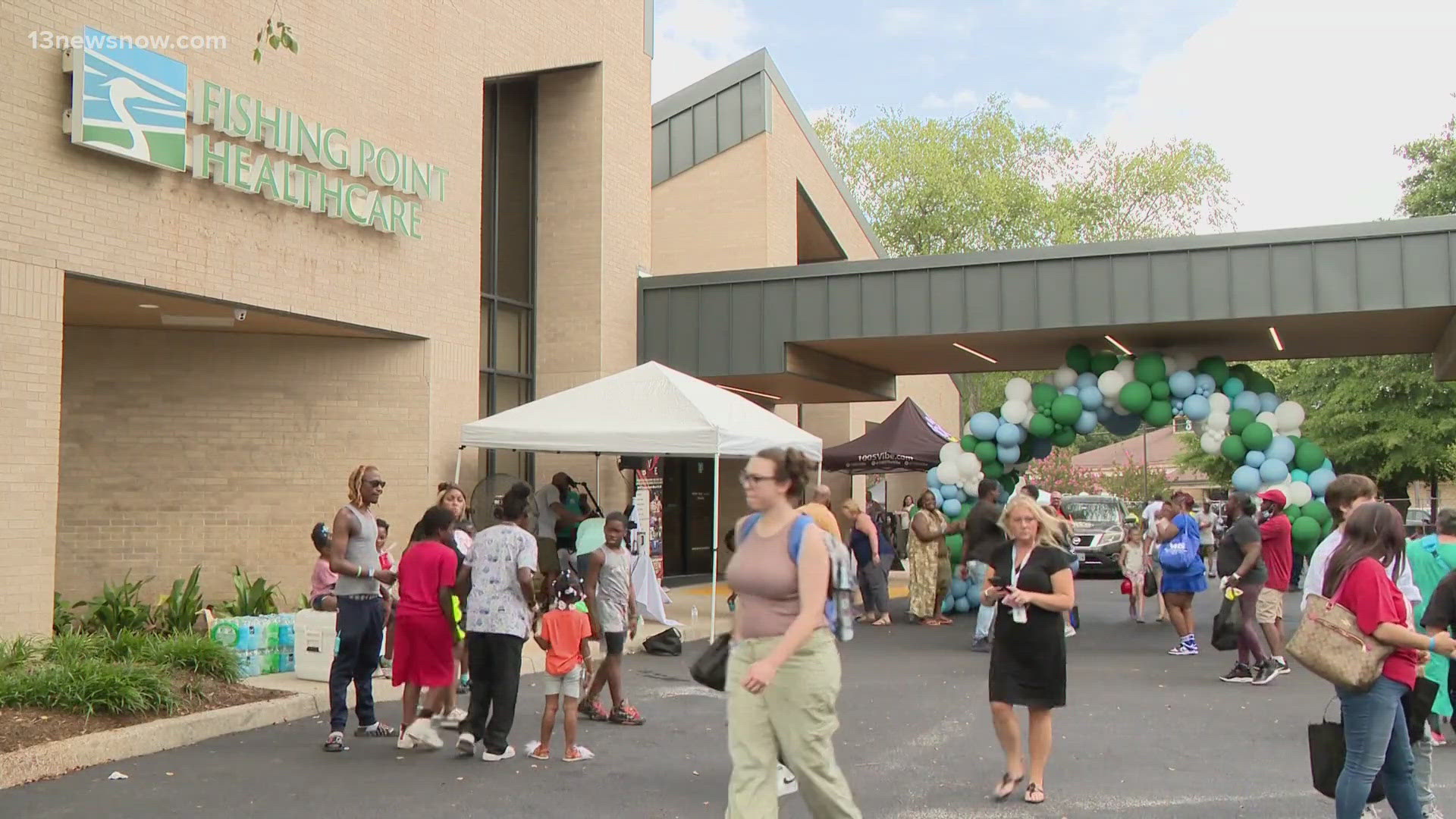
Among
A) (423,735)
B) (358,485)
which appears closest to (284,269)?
(358,485)

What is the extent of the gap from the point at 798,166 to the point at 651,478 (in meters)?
10.1

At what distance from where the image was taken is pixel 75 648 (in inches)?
363

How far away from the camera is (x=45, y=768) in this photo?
23.2ft

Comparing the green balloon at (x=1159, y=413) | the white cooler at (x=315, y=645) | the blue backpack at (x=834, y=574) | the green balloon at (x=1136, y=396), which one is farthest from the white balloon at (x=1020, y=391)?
the blue backpack at (x=834, y=574)

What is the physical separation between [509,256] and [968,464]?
710cm

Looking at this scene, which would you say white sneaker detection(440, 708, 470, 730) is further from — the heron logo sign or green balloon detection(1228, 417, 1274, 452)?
green balloon detection(1228, 417, 1274, 452)

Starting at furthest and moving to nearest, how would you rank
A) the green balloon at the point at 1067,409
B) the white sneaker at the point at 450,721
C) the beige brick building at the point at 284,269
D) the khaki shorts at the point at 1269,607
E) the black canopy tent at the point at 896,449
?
the black canopy tent at the point at 896,449
the green balloon at the point at 1067,409
the khaki shorts at the point at 1269,607
the beige brick building at the point at 284,269
the white sneaker at the point at 450,721

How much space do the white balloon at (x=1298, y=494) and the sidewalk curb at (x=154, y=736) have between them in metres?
10.3

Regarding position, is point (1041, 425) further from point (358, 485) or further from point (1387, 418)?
point (1387, 418)

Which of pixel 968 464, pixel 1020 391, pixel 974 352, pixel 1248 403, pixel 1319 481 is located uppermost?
pixel 974 352

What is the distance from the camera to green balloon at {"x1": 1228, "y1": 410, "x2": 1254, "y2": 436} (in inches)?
599

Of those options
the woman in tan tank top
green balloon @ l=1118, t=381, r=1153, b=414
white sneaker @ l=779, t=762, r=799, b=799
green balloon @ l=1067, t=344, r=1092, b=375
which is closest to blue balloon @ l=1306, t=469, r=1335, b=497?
green balloon @ l=1118, t=381, r=1153, b=414

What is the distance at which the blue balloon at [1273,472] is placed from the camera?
1455 cm

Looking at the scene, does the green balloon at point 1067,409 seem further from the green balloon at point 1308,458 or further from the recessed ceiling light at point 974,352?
the green balloon at point 1308,458
